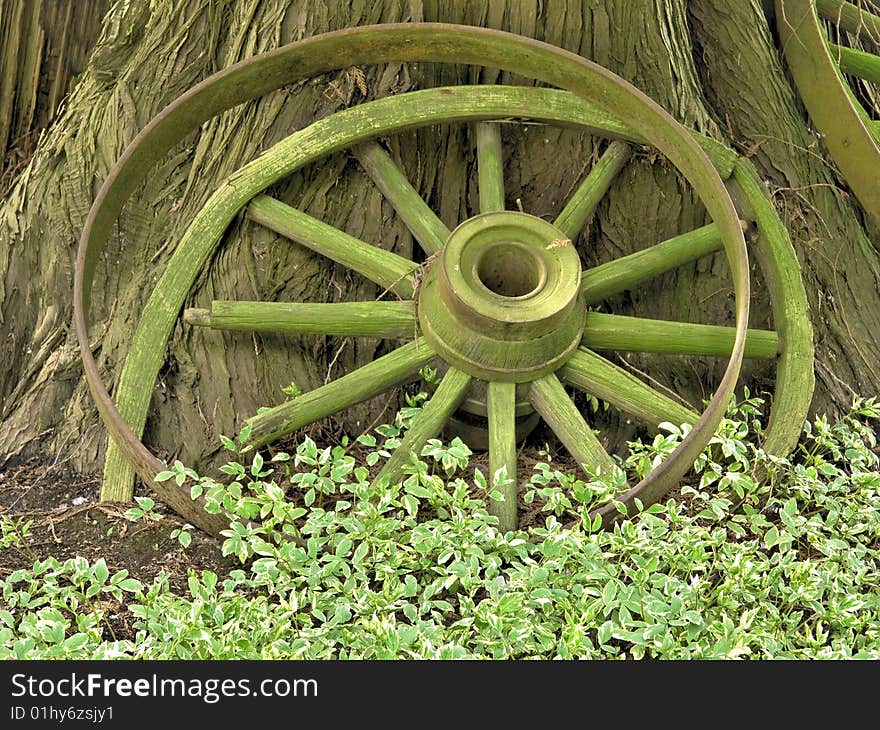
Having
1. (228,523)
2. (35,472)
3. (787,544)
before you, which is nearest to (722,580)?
(787,544)

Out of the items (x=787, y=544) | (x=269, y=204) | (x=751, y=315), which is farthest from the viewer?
(x=751, y=315)

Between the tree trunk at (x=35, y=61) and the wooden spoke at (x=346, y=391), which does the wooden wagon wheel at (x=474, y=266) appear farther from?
the tree trunk at (x=35, y=61)

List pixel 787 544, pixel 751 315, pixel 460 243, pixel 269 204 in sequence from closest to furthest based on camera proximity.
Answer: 1. pixel 787 544
2. pixel 460 243
3. pixel 269 204
4. pixel 751 315

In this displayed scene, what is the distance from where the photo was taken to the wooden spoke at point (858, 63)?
10.9ft

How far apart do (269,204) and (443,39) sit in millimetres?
667

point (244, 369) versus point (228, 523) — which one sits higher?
point (244, 369)

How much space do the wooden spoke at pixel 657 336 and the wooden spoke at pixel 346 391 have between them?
1.58 feet

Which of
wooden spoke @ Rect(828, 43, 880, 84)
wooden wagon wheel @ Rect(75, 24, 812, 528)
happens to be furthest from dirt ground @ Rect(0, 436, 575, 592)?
wooden spoke @ Rect(828, 43, 880, 84)

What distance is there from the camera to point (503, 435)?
8.39ft

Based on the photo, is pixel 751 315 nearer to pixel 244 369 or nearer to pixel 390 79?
pixel 390 79

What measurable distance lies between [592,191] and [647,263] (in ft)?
0.86

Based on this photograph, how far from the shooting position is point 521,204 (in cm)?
296

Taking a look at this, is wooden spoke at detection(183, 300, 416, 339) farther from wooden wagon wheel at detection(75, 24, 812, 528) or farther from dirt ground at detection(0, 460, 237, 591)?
dirt ground at detection(0, 460, 237, 591)

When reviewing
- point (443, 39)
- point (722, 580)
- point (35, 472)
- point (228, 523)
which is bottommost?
point (722, 580)
